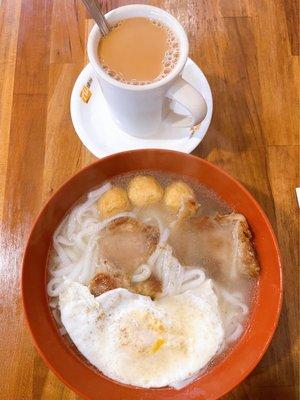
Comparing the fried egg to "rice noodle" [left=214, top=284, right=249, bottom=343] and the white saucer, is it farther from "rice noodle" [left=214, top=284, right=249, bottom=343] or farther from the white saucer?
the white saucer

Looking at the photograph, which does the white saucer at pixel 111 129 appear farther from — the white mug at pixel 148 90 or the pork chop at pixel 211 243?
the pork chop at pixel 211 243

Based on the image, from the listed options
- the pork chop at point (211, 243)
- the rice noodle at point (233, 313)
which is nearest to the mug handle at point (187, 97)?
the pork chop at point (211, 243)

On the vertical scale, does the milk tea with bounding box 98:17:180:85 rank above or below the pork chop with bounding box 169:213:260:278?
above

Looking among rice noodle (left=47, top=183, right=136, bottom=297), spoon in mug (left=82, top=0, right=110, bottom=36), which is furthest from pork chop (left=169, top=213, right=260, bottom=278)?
spoon in mug (left=82, top=0, right=110, bottom=36)

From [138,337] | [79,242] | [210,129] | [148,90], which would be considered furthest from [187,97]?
[138,337]

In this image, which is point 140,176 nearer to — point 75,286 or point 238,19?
point 75,286

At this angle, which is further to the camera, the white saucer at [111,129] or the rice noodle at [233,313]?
the white saucer at [111,129]
